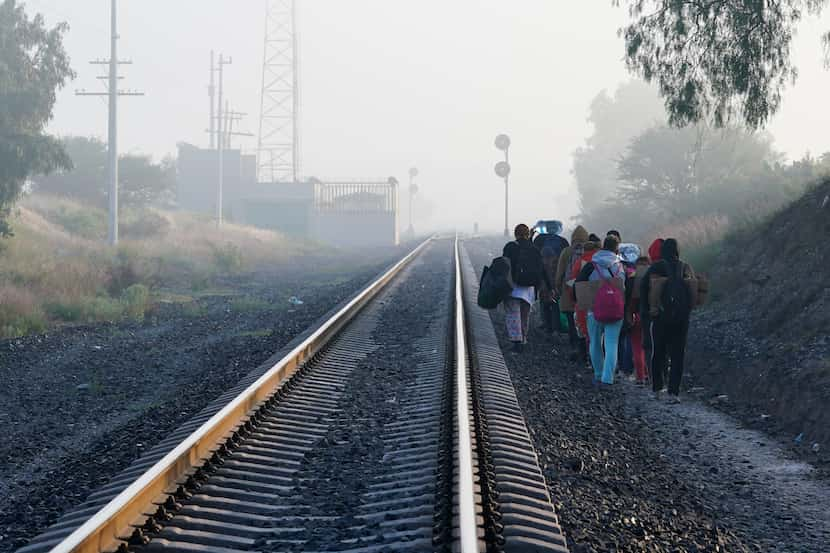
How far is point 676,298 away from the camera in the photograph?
36.1 feet

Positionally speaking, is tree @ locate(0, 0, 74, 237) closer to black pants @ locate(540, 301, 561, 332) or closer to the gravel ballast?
black pants @ locate(540, 301, 561, 332)

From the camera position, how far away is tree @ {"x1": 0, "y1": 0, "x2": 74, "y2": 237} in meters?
28.0

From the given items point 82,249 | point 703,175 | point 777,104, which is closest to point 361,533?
point 777,104

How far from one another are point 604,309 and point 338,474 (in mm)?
5342

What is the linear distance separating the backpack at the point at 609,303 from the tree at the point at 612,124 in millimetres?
73267

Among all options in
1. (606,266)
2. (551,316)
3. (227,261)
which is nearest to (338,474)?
(606,266)

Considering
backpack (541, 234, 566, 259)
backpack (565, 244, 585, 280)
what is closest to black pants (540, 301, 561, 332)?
backpack (541, 234, 566, 259)

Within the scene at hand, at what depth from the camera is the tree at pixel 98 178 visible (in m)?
58.4

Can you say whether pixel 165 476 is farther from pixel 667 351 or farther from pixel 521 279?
pixel 521 279

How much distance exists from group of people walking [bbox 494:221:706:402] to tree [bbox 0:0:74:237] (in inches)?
720

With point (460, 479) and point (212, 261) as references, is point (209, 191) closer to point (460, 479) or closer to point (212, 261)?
point (212, 261)

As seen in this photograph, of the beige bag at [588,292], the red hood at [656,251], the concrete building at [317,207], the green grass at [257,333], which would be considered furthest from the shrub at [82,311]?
the concrete building at [317,207]

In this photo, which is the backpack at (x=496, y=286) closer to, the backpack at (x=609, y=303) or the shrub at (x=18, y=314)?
the backpack at (x=609, y=303)

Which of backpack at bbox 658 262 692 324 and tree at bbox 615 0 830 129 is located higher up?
tree at bbox 615 0 830 129
